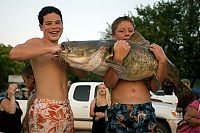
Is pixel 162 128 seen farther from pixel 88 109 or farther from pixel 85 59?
pixel 85 59

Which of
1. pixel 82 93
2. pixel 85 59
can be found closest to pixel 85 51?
pixel 85 59

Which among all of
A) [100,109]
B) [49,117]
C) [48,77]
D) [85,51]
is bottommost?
[100,109]

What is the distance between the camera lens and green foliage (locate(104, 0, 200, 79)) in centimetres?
3784

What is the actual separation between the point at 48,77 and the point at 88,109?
955 cm

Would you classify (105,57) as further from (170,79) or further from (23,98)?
(23,98)

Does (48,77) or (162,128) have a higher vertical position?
(48,77)

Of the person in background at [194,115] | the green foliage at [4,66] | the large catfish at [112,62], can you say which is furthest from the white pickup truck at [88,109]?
the green foliage at [4,66]

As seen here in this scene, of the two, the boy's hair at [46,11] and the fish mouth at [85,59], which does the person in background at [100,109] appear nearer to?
the boy's hair at [46,11]

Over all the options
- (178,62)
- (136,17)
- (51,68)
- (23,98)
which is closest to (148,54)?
(51,68)

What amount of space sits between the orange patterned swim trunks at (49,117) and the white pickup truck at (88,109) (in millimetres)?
8617

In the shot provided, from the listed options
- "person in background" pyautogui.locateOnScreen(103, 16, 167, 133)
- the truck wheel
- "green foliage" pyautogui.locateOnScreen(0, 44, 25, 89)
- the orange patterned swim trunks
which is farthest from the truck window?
"green foliage" pyautogui.locateOnScreen(0, 44, 25, 89)

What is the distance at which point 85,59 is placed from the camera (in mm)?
3623

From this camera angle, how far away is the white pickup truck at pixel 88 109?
12.6 metres

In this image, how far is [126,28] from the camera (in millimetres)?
4324
